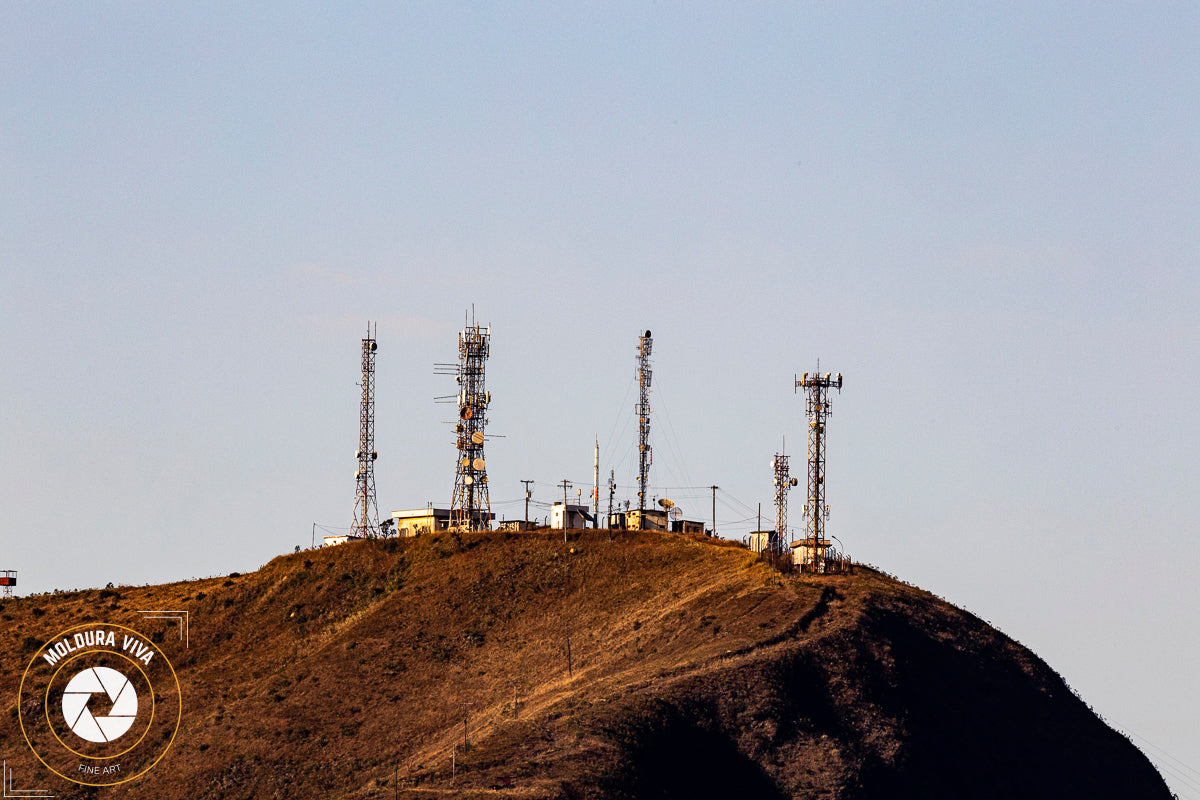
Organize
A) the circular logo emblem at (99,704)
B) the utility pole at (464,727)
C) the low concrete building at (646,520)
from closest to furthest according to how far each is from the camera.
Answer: the utility pole at (464,727), the circular logo emblem at (99,704), the low concrete building at (646,520)

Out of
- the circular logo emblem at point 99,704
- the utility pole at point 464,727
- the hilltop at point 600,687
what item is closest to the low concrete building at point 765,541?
the hilltop at point 600,687

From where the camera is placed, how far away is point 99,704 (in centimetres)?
11012

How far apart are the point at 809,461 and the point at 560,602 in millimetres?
16659

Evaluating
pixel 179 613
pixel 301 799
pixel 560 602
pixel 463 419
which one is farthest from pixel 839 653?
pixel 179 613

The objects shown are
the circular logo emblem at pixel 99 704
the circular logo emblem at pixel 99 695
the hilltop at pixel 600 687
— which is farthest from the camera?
the circular logo emblem at pixel 99 695

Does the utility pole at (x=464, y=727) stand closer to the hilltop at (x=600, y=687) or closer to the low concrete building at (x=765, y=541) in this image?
the hilltop at (x=600, y=687)

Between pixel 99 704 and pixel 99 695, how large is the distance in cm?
259

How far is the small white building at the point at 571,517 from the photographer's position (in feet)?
395

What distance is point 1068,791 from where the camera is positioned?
303 feet

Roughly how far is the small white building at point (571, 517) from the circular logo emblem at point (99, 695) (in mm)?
28290

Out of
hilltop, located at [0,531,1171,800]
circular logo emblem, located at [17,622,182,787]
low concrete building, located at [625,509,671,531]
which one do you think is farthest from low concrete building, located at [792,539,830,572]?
circular logo emblem, located at [17,622,182,787]

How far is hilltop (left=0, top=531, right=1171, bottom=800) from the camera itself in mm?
84438

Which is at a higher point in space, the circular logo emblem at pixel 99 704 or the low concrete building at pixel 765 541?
the low concrete building at pixel 765 541

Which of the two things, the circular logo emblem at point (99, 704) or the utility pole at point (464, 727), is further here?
the circular logo emblem at point (99, 704)
